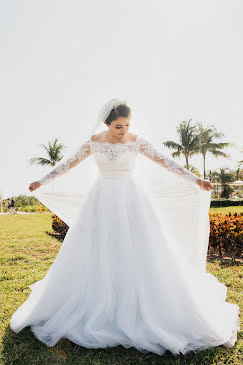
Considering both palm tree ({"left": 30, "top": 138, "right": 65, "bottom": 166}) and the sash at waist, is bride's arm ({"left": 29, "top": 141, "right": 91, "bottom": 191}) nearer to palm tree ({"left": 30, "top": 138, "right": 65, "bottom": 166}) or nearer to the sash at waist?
the sash at waist

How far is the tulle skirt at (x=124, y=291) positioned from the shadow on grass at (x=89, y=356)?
0.08 m

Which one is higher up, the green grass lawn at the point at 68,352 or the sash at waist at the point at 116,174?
the sash at waist at the point at 116,174

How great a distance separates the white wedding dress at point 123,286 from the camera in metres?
3.07

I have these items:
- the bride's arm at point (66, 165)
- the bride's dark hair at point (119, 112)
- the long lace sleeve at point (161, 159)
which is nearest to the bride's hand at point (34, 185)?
the bride's arm at point (66, 165)

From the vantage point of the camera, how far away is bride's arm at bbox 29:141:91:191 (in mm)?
4062

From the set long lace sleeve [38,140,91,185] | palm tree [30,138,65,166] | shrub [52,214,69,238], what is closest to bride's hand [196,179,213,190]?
long lace sleeve [38,140,91,185]

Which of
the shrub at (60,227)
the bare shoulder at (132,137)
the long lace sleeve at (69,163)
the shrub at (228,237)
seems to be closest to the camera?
the bare shoulder at (132,137)

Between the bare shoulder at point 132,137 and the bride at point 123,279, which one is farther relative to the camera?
the bare shoulder at point 132,137

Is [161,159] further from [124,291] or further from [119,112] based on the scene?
[124,291]

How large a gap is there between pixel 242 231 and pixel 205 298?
12.7 feet

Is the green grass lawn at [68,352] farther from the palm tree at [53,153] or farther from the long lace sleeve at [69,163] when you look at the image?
the palm tree at [53,153]

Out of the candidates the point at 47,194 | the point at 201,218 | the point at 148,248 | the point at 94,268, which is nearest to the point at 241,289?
the point at 201,218

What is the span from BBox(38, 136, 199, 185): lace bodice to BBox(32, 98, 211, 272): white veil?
11 cm

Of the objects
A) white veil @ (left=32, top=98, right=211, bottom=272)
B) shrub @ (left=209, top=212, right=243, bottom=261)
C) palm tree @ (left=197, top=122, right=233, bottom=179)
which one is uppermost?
palm tree @ (left=197, top=122, right=233, bottom=179)
